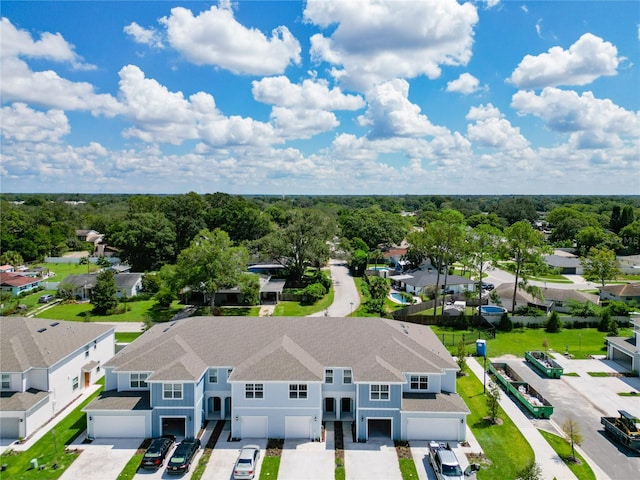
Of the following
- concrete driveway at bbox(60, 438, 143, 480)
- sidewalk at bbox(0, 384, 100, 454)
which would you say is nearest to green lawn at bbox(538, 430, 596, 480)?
concrete driveway at bbox(60, 438, 143, 480)

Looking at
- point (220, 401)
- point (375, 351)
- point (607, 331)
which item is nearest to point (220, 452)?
point (220, 401)

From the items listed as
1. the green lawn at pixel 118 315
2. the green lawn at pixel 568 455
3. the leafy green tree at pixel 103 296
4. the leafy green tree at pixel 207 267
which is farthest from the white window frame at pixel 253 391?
the leafy green tree at pixel 103 296

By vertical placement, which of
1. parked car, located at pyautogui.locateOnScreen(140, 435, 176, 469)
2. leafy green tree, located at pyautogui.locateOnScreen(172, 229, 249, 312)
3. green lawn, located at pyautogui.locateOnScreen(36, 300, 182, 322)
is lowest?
green lawn, located at pyautogui.locateOnScreen(36, 300, 182, 322)

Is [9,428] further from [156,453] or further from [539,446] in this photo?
[539,446]

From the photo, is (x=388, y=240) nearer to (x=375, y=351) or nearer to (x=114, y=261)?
(x=114, y=261)

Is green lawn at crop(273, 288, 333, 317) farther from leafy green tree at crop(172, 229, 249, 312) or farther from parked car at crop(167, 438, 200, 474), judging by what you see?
parked car at crop(167, 438, 200, 474)
